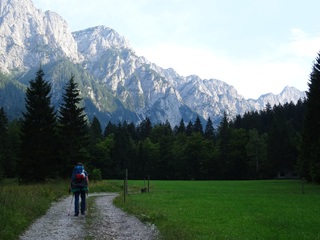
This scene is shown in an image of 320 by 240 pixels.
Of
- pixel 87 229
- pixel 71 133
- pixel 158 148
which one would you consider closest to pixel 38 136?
pixel 71 133

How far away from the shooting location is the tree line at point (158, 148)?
51.6 metres

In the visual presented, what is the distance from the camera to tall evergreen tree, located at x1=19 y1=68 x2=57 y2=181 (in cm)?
5025

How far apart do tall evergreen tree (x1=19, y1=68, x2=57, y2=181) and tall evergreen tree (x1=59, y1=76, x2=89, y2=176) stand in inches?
84.1

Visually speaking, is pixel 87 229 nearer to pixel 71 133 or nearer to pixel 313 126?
pixel 71 133

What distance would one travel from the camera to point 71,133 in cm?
5578

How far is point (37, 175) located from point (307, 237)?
42661mm

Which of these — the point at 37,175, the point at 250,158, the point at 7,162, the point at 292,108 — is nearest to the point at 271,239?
the point at 37,175

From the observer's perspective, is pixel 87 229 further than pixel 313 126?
No

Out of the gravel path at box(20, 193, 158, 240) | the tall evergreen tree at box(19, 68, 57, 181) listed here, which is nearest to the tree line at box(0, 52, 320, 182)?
the tall evergreen tree at box(19, 68, 57, 181)

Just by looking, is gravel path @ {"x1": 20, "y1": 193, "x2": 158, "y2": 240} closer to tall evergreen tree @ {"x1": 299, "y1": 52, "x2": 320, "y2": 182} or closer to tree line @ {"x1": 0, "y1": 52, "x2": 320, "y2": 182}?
tree line @ {"x1": 0, "y1": 52, "x2": 320, "y2": 182}

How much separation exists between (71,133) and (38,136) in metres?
6.08

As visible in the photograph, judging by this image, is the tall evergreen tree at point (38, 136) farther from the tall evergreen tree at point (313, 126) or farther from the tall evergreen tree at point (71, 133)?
the tall evergreen tree at point (313, 126)

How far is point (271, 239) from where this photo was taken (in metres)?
13.6

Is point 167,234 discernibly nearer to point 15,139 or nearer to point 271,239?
point 271,239
